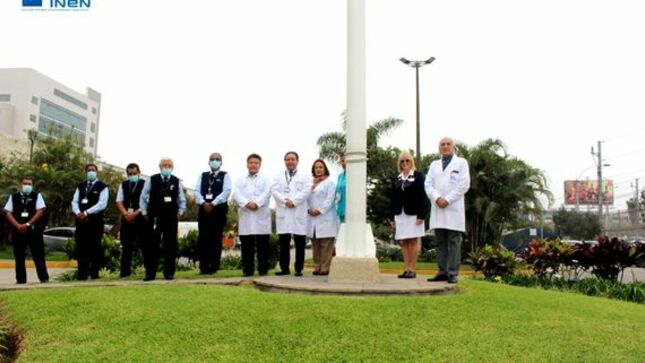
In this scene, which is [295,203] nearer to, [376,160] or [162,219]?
[162,219]

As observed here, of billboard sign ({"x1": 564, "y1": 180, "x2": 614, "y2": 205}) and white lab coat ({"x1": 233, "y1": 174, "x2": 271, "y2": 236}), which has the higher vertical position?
billboard sign ({"x1": 564, "y1": 180, "x2": 614, "y2": 205})

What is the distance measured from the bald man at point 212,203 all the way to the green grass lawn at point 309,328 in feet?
7.16

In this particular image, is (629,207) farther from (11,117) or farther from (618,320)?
(11,117)

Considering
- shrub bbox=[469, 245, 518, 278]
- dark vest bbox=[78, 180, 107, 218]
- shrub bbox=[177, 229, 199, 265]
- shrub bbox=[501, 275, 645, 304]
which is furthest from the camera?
shrub bbox=[177, 229, 199, 265]

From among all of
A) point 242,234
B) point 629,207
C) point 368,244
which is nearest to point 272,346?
point 368,244

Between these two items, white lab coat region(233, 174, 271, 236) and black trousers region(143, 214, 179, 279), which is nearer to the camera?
black trousers region(143, 214, 179, 279)

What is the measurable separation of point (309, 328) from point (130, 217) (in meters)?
4.10

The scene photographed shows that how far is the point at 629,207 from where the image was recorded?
65.2 meters

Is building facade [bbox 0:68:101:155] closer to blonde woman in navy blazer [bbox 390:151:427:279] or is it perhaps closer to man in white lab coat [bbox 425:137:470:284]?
blonde woman in navy blazer [bbox 390:151:427:279]

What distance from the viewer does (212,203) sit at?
7.34m

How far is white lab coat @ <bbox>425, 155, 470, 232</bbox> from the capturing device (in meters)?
6.49

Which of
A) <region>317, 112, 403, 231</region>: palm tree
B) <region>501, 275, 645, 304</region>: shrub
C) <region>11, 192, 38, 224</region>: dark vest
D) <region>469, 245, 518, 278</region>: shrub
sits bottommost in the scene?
<region>501, 275, 645, 304</region>: shrub

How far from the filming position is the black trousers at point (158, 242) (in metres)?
6.94

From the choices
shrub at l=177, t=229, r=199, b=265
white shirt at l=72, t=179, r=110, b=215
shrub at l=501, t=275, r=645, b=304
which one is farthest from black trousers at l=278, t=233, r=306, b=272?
shrub at l=177, t=229, r=199, b=265
